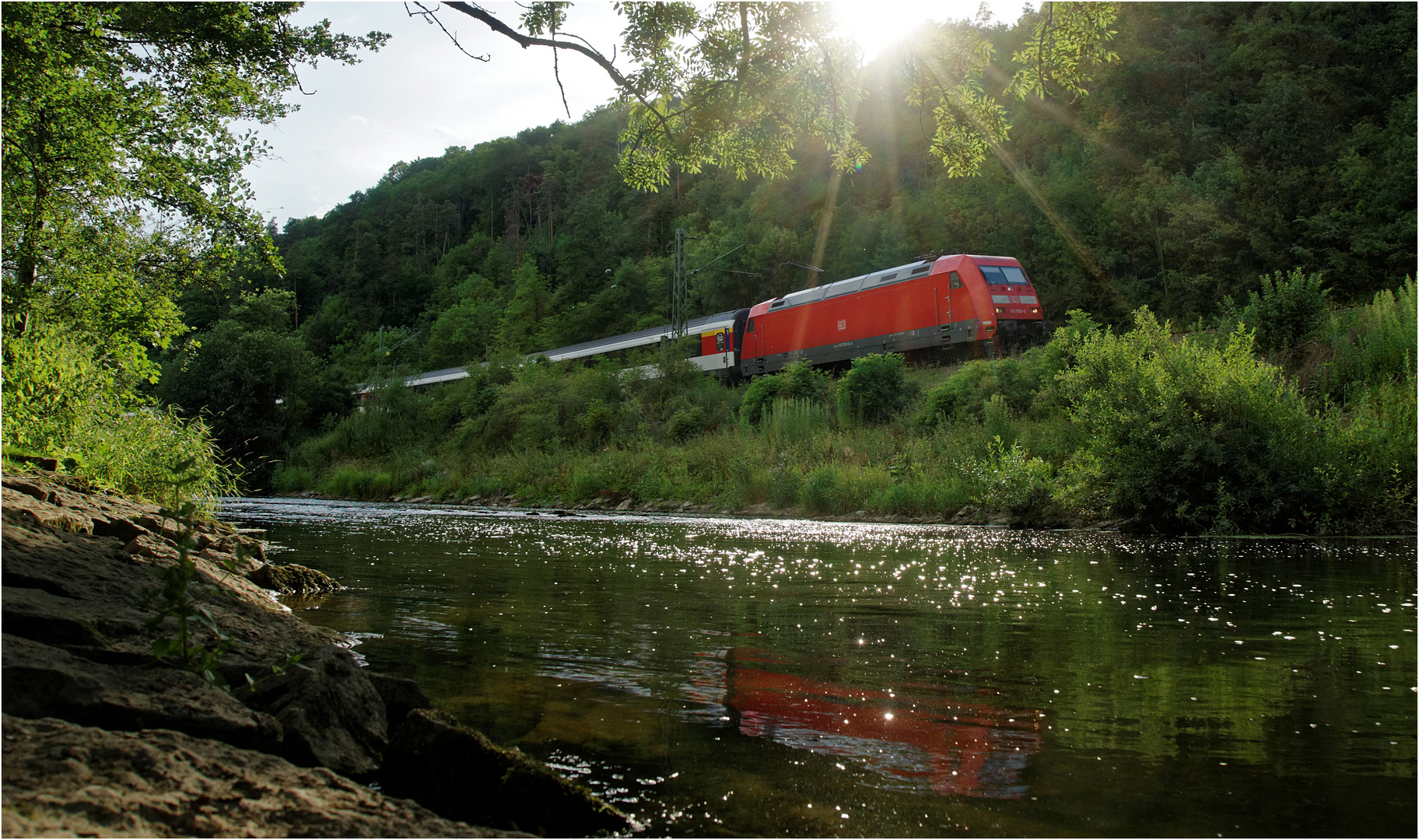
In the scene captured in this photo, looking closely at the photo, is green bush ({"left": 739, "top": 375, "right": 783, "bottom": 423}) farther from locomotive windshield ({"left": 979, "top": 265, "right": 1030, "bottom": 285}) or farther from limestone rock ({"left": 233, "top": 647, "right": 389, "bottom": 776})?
limestone rock ({"left": 233, "top": 647, "right": 389, "bottom": 776})

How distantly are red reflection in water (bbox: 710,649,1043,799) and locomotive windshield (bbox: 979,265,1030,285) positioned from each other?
23.3 metres

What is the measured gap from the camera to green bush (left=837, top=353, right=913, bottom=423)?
25156 millimetres

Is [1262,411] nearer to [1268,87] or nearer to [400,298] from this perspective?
[1268,87]

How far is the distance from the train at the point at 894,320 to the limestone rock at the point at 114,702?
2449cm

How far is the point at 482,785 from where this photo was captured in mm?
2740

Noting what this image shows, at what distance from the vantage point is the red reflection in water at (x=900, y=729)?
309 cm

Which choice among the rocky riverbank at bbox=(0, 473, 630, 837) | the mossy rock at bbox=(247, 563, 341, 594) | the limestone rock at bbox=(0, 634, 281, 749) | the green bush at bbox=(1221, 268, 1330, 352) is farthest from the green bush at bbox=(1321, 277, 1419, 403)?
the limestone rock at bbox=(0, 634, 281, 749)

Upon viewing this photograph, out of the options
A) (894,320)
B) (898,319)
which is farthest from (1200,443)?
(894,320)

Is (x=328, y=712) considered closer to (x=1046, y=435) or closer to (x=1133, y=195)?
(x=1046, y=435)

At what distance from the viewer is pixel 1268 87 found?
36531mm

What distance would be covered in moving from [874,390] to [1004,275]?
208 inches

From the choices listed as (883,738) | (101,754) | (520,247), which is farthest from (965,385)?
(520,247)

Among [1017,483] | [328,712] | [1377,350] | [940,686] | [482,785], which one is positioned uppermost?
[1377,350]

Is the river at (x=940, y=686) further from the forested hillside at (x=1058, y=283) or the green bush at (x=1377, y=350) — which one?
→ the green bush at (x=1377, y=350)
